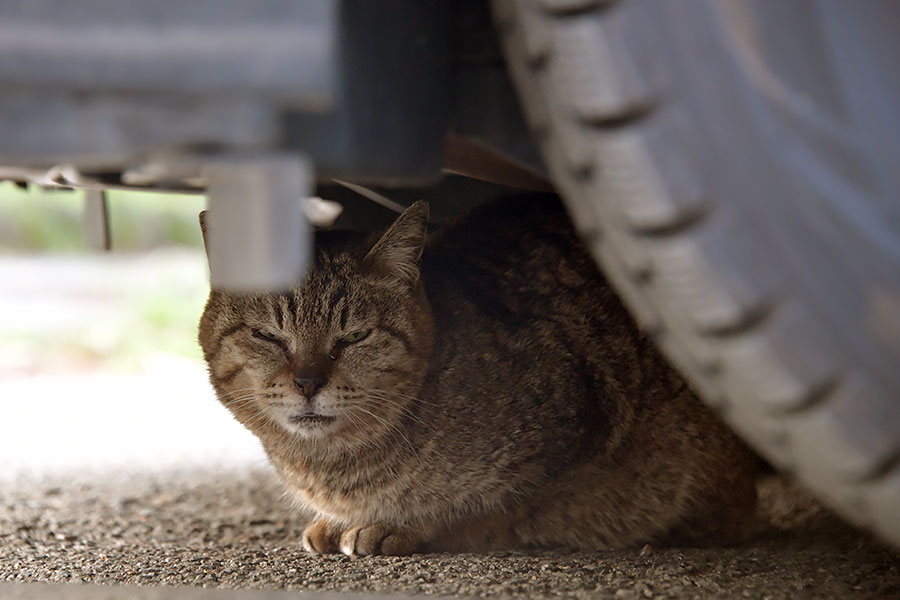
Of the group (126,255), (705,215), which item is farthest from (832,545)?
(126,255)

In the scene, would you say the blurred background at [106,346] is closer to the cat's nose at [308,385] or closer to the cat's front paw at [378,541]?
the cat's nose at [308,385]

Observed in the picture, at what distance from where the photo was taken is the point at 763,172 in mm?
1169

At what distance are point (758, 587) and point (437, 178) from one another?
3.40 ft

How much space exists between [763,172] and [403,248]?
1428 mm

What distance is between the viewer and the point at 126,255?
9.36m

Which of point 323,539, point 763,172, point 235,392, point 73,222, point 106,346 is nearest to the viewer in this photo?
point 763,172

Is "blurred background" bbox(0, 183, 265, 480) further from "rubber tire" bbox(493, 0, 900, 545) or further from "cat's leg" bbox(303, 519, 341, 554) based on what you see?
"rubber tire" bbox(493, 0, 900, 545)

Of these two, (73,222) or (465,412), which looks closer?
(465,412)

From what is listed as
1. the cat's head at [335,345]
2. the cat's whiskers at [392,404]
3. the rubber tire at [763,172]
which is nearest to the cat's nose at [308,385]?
the cat's head at [335,345]

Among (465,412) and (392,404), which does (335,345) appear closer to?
(392,404)

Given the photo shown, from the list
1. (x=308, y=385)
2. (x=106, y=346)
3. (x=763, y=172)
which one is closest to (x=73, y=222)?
(x=106, y=346)

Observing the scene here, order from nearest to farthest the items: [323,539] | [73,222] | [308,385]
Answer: [308,385]
[323,539]
[73,222]

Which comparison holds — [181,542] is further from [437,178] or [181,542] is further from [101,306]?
[101,306]

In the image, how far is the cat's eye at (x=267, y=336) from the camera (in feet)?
8.11
